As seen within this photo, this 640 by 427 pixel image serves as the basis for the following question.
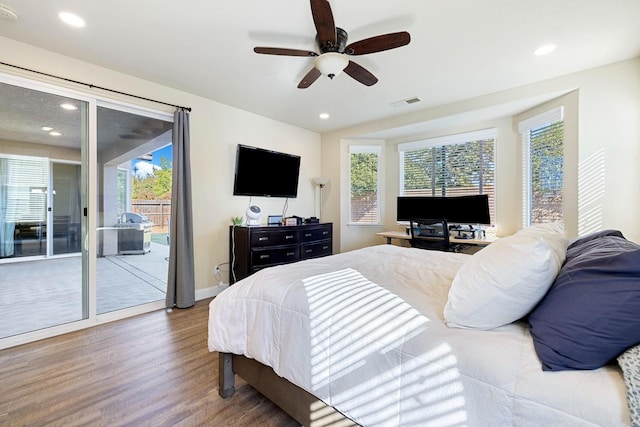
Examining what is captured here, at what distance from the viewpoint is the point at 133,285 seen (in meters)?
3.55

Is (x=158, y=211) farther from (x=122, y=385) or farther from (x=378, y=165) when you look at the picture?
(x=378, y=165)

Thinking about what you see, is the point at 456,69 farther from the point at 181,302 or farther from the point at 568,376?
the point at 181,302

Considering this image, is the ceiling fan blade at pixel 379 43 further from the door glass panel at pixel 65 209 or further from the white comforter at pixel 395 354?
the door glass panel at pixel 65 209

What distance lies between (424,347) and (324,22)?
6.29 feet

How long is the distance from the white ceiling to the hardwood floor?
260cm

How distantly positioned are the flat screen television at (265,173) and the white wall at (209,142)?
0.11 meters

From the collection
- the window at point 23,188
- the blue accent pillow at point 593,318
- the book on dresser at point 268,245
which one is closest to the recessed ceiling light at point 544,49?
the blue accent pillow at point 593,318

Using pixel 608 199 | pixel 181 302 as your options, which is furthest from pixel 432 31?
pixel 181 302

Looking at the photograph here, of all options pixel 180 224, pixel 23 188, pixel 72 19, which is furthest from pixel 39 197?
pixel 72 19

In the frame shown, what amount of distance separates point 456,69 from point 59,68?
12.6 ft

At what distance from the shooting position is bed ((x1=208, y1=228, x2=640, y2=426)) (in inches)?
30.5

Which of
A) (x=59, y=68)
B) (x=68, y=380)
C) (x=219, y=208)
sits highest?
(x=59, y=68)

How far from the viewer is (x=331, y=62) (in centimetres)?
210

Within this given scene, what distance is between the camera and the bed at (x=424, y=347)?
2.54 ft
